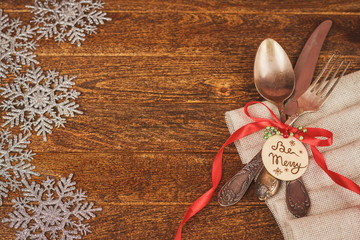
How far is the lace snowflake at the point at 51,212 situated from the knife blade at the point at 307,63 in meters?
0.49

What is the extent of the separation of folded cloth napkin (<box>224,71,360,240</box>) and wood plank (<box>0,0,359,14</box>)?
220 mm

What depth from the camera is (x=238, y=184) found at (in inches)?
23.4

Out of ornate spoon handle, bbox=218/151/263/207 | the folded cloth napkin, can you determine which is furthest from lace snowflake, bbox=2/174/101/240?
the folded cloth napkin

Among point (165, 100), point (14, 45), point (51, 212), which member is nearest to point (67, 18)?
point (14, 45)

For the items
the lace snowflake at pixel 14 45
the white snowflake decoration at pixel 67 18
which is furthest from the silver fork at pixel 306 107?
the lace snowflake at pixel 14 45

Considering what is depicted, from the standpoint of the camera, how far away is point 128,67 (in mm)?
719

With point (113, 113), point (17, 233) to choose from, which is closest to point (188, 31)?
point (113, 113)

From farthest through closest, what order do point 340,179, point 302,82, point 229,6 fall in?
point 229,6 < point 302,82 < point 340,179

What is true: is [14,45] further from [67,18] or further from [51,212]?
[51,212]

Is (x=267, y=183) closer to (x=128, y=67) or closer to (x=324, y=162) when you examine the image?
(x=324, y=162)

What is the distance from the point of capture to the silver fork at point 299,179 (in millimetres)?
578

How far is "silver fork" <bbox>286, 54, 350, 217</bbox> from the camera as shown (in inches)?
22.7

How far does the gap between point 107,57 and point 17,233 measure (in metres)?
0.44

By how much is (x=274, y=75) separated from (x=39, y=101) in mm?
553
